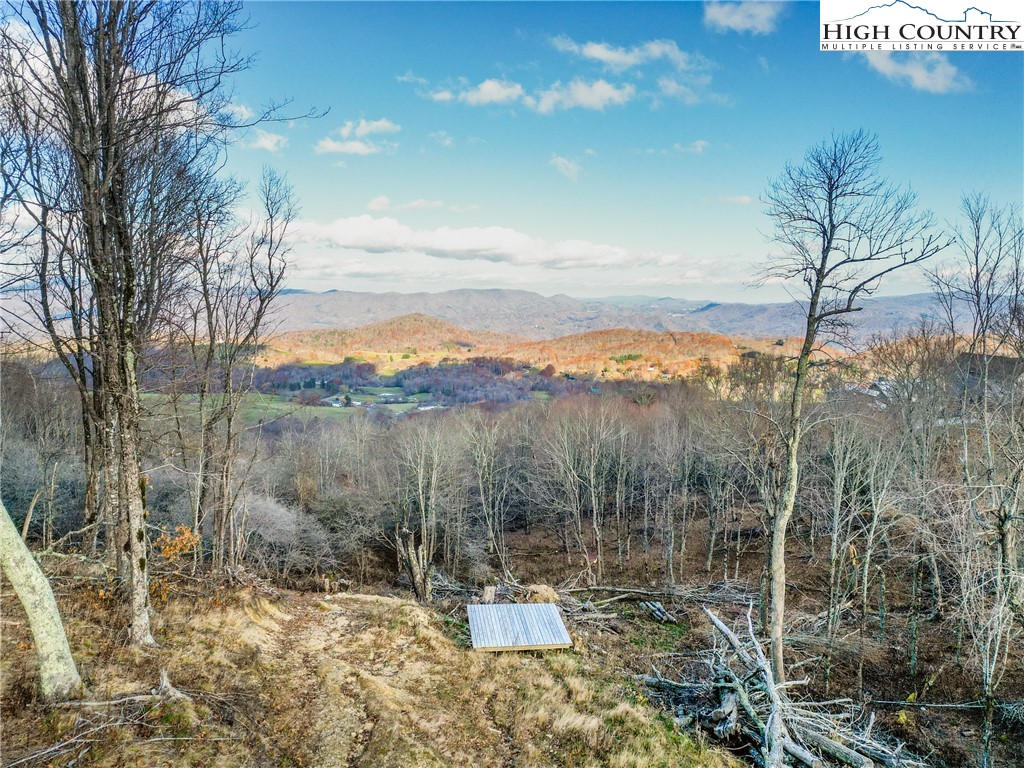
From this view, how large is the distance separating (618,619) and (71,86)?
14.4 metres

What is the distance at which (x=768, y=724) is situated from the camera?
7.34m

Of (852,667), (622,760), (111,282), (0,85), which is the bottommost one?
(852,667)

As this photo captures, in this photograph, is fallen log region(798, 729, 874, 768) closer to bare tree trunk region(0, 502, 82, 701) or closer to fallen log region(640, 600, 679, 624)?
fallen log region(640, 600, 679, 624)

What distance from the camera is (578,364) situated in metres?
70.1

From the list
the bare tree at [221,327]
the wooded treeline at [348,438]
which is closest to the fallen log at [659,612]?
the wooded treeline at [348,438]

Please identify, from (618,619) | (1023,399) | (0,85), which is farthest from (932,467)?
(0,85)

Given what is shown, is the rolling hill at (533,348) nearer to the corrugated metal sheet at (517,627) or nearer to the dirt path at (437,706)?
the dirt path at (437,706)

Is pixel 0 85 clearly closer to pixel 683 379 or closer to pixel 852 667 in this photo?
pixel 852 667

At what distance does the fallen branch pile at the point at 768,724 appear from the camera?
7.28 metres

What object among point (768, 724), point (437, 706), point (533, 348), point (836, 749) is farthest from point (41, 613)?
point (533, 348)

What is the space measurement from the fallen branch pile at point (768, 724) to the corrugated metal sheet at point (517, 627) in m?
2.12

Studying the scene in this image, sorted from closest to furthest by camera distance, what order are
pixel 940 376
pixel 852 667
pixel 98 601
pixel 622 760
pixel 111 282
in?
pixel 111 282, pixel 622 760, pixel 98 601, pixel 852 667, pixel 940 376

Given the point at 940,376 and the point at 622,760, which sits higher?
the point at 940,376

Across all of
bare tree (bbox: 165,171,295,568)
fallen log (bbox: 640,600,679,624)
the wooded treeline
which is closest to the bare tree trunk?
the wooded treeline
